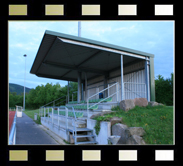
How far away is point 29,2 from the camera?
4180 millimetres

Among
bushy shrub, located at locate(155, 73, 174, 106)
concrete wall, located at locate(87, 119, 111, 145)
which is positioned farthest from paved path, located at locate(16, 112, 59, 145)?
bushy shrub, located at locate(155, 73, 174, 106)

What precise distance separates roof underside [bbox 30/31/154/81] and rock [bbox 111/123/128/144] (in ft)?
16.2

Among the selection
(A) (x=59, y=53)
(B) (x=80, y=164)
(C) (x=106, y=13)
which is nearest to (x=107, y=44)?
(A) (x=59, y=53)

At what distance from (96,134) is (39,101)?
3881 cm

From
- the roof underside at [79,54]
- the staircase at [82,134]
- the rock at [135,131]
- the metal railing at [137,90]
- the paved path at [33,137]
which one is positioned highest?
the roof underside at [79,54]

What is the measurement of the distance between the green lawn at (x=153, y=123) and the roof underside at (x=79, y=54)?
3887 mm

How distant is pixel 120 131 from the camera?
21.3ft

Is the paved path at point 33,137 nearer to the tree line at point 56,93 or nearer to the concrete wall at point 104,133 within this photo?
the concrete wall at point 104,133

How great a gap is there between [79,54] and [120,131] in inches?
289

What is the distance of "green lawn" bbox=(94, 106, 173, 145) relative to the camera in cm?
584

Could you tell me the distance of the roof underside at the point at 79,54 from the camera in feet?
31.9

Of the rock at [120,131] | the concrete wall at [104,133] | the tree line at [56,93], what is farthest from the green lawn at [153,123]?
the tree line at [56,93]

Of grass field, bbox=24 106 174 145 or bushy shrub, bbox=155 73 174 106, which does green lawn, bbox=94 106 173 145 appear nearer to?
grass field, bbox=24 106 174 145
